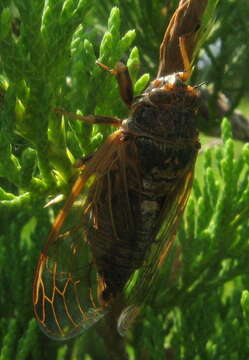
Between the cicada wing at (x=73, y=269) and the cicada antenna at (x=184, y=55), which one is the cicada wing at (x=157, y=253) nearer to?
the cicada wing at (x=73, y=269)

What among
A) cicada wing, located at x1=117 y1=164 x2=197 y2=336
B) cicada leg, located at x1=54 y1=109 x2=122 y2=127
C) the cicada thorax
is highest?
cicada leg, located at x1=54 y1=109 x2=122 y2=127

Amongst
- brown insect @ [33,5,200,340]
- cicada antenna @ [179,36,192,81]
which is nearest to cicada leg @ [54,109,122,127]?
brown insect @ [33,5,200,340]

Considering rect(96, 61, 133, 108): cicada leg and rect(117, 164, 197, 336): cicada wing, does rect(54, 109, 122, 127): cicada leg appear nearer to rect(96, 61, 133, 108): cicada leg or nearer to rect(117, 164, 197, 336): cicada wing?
rect(96, 61, 133, 108): cicada leg

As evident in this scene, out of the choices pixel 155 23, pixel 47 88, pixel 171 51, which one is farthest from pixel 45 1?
pixel 155 23

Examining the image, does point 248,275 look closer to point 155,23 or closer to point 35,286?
point 35,286

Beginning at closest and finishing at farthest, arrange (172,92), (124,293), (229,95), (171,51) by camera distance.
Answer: (171,51) < (172,92) < (124,293) < (229,95)

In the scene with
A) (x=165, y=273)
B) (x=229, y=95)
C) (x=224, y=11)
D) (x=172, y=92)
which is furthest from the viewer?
(x=229, y=95)

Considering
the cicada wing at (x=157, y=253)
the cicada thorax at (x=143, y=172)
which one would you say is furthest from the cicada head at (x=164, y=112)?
the cicada wing at (x=157, y=253)
